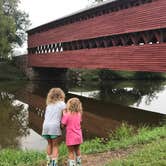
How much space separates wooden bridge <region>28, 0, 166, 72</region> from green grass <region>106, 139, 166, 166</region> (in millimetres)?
10005

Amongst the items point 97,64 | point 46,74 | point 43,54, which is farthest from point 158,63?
point 46,74

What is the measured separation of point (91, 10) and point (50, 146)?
17.7m

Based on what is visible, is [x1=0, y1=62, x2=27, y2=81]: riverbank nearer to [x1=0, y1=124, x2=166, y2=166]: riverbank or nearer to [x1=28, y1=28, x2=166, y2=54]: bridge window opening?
[x1=28, y1=28, x2=166, y2=54]: bridge window opening

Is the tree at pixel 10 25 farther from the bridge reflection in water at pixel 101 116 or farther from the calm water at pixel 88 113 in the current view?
the bridge reflection in water at pixel 101 116

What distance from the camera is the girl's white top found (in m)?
6.29

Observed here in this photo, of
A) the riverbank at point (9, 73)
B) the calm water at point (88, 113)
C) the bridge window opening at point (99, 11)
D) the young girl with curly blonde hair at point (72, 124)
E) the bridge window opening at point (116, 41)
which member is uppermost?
the bridge window opening at point (99, 11)

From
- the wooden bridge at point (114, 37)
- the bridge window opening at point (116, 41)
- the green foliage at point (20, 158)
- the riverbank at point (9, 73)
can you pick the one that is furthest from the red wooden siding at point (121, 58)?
the riverbank at point (9, 73)

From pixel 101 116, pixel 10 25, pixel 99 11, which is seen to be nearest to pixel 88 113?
pixel 101 116

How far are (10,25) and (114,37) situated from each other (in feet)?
63.6

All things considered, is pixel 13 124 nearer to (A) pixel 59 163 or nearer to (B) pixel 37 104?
(B) pixel 37 104

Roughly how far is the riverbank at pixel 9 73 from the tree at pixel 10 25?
1146mm

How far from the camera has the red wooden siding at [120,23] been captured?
1725 cm

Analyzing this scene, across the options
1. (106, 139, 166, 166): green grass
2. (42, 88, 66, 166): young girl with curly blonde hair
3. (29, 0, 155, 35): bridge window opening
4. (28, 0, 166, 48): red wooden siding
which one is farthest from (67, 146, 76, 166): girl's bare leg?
(29, 0, 155, 35): bridge window opening

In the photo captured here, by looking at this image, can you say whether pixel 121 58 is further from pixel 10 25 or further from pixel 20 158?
pixel 10 25
